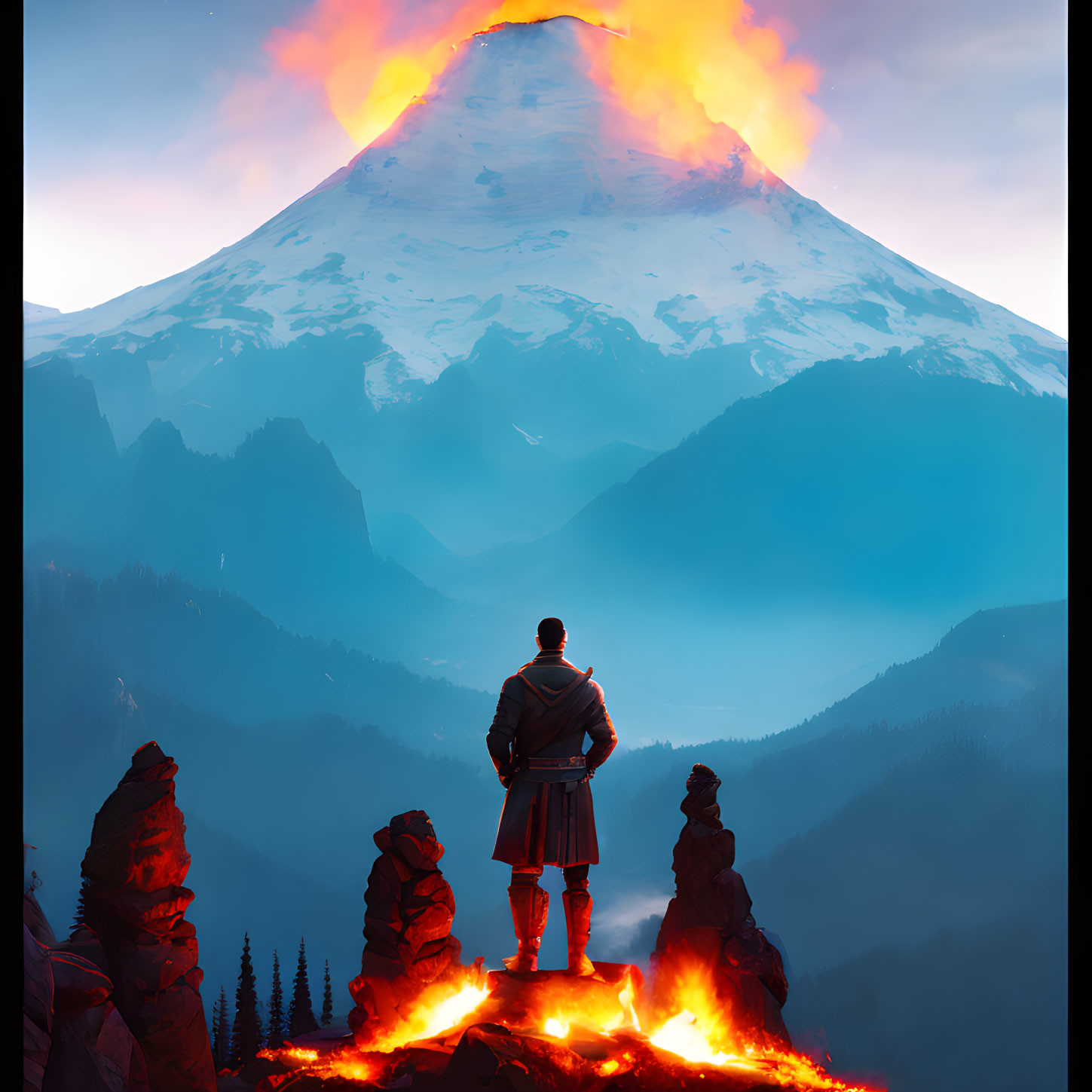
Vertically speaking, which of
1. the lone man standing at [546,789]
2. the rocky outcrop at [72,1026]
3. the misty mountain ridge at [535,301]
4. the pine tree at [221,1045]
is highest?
the misty mountain ridge at [535,301]

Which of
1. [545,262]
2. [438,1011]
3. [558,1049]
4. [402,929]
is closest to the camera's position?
[558,1049]

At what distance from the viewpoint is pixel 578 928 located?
18.3 feet

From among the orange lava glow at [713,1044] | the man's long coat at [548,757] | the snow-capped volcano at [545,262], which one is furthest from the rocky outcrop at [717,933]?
the snow-capped volcano at [545,262]

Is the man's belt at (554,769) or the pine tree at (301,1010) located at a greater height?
the man's belt at (554,769)

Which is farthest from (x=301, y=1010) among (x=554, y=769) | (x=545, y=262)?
(x=545, y=262)

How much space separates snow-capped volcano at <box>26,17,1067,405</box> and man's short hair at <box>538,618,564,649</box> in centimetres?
1052

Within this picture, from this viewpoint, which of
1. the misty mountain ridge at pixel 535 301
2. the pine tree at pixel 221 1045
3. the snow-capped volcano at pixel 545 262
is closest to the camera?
the pine tree at pixel 221 1045

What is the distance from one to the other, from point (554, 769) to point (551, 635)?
0.86m

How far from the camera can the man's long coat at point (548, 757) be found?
18.2 ft

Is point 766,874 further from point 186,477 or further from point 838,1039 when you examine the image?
point 186,477

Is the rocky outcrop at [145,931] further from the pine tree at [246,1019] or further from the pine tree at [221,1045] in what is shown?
the pine tree at [221,1045]

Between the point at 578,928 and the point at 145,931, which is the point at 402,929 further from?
the point at 145,931

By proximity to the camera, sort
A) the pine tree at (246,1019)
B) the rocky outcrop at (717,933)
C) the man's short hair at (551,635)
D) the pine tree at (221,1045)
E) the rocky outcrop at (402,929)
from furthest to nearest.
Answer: the pine tree at (221,1045) → the pine tree at (246,1019) → the rocky outcrop at (717,933) → the man's short hair at (551,635) → the rocky outcrop at (402,929)

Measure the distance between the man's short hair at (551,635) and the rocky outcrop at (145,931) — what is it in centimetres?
247
